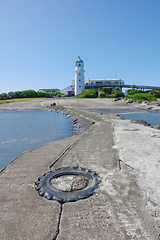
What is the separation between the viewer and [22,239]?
269cm

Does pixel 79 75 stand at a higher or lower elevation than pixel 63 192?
higher

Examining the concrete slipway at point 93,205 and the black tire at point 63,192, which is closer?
the concrete slipway at point 93,205

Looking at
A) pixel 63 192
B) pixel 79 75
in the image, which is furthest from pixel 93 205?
pixel 79 75

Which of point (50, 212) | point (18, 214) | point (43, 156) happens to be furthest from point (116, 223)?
point (43, 156)

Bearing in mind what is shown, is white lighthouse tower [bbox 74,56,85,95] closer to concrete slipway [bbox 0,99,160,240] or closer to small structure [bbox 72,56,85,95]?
small structure [bbox 72,56,85,95]

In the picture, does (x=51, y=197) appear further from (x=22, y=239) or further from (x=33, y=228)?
(x=22, y=239)

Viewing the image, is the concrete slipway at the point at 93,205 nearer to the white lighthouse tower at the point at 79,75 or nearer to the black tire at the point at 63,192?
the black tire at the point at 63,192

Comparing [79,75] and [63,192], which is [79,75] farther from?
[63,192]

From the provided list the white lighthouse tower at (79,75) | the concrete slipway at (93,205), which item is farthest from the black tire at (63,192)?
the white lighthouse tower at (79,75)

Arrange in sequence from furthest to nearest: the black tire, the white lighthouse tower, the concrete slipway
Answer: the white lighthouse tower, the black tire, the concrete slipway

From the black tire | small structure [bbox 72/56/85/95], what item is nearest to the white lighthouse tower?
small structure [bbox 72/56/85/95]

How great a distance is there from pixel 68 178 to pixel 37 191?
889 mm

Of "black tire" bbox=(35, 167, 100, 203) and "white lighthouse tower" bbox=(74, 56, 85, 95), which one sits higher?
"white lighthouse tower" bbox=(74, 56, 85, 95)

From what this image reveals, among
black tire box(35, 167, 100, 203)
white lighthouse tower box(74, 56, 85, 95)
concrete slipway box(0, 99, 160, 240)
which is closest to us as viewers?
concrete slipway box(0, 99, 160, 240)
